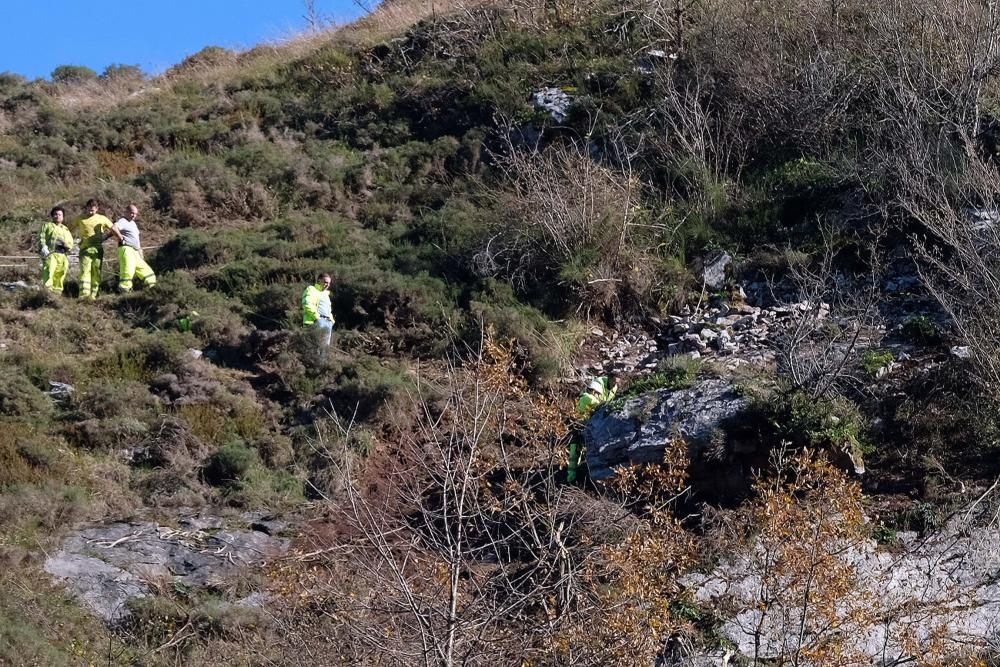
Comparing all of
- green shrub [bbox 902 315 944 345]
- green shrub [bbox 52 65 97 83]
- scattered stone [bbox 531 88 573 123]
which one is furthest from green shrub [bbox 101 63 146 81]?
green shrub [bbox 902 315 944 345]

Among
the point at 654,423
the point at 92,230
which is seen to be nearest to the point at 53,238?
the point at 92,230

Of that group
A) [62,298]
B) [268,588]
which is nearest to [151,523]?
[268,588]

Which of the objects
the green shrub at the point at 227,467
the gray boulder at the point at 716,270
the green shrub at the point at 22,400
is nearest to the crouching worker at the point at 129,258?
the green shrub at the point at 22,400

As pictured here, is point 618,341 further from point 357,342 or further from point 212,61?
point 212,61

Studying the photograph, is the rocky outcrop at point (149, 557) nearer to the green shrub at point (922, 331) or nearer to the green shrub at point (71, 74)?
the green shrub at point (922, 331)

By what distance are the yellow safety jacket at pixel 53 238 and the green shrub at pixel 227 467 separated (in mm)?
6116

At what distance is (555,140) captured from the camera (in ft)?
69.9

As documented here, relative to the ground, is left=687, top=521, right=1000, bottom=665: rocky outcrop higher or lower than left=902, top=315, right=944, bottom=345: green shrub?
lower

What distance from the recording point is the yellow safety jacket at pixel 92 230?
1888cm

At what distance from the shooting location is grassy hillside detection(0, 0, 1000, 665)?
10.0 m

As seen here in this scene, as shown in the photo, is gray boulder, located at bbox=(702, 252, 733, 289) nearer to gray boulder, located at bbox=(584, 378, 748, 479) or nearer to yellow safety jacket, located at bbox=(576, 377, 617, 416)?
yellow safety jacket, located at bbox=(576, 377, 617, 416)

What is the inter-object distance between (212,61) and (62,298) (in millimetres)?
13460

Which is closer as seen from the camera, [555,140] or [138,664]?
[138,664]

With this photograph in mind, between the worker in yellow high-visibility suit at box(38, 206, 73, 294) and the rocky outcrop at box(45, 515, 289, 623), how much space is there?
670 cm
